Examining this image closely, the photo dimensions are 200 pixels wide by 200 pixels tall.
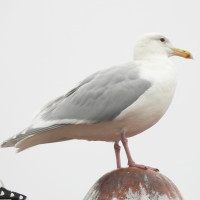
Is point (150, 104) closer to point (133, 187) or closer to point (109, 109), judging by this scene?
point (109, 109)

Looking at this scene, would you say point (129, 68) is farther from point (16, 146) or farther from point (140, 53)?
point (16, 146)

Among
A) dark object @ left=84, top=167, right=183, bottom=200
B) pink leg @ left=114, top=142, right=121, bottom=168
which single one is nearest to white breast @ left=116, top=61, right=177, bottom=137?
pink leg @ left=114, top=142, right=121, bottom=168

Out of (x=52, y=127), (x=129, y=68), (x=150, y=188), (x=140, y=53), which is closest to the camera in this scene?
(x=150, y=188)

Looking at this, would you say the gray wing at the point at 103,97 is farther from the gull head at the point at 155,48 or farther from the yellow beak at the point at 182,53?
the yellow beak at the point at 182,53


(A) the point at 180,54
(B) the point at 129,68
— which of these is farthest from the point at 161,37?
(B) the point at 129,68

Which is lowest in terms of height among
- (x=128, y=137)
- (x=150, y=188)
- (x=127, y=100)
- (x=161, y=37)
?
(x=150, y=188)

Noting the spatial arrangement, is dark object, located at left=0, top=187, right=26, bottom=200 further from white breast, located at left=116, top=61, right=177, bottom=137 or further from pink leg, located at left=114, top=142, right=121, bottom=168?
pink leg, located at left=114, top=142, right=121, bottom=168

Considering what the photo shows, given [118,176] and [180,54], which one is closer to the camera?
[118,176]

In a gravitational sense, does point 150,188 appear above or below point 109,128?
below
